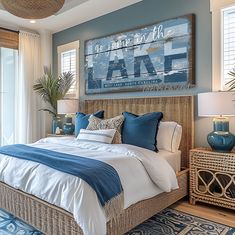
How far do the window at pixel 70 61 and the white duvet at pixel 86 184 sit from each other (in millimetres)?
2137

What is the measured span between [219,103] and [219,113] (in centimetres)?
10

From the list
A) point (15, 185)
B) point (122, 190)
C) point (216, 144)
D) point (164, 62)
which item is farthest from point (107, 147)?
point (164, 62)

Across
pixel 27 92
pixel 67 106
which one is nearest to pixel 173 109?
pixel 67 106

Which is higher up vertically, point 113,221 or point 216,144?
point 216,144

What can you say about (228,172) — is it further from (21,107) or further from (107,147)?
(21,107)

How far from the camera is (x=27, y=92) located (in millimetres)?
4746

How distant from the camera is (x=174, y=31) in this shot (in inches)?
131

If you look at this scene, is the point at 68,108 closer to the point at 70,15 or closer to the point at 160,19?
the point at 70,15

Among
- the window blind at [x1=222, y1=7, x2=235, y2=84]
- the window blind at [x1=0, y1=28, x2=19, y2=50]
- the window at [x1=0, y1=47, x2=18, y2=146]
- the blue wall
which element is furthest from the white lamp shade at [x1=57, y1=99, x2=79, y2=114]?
the window blind at [x1=222, y1=7, x2=235, y2=84]

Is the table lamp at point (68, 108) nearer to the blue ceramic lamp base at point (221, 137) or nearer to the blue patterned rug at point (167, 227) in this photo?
the blue patterned rug at point (167, 227)

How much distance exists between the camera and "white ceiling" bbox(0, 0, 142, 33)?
3.79 metres

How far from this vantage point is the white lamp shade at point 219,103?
2.51 meters

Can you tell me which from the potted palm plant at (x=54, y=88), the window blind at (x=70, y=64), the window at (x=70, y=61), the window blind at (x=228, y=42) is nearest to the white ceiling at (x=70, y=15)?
the window at (x=70, y=61)

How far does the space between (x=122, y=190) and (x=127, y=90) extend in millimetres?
2124
